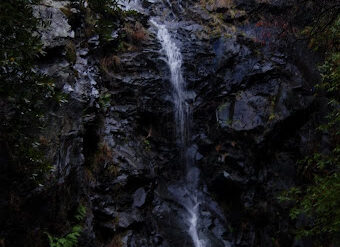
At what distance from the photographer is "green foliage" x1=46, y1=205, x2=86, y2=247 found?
14.6 feet

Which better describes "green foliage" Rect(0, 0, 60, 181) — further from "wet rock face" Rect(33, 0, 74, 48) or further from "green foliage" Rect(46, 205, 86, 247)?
"wet rock face" Rect(33, 0, 74, 48)

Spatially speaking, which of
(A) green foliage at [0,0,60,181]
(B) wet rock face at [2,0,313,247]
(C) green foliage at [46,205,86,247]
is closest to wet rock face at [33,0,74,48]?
(B) wet rock face at [2,0,313,247]

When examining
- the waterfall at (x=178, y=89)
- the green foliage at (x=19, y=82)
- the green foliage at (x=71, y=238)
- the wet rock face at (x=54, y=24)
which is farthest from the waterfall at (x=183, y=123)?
the green foliage at (x=19, y=82)

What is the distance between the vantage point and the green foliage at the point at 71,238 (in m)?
4.46

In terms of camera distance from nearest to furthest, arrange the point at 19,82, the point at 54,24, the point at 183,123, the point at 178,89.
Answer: the point at 19,82 < the point at 54,24 < the point at 183,123 < the point at 178,89

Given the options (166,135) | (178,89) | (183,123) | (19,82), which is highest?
(178,89)

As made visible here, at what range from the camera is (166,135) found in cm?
895

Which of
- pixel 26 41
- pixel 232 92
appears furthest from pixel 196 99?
pixel 26 41

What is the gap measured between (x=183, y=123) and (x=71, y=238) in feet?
17.3

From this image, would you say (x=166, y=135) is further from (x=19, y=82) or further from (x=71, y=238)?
(x=19, y=82)

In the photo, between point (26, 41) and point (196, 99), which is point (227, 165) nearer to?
point (196, 99)

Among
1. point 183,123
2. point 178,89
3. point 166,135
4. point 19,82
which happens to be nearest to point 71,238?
point 19,82

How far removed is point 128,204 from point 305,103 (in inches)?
229

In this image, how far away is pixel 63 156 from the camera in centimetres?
548
